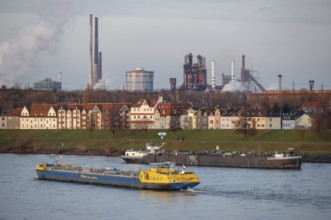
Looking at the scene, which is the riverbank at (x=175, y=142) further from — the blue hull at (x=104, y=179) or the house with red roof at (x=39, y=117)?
the blue hull at (x=104, y=179)

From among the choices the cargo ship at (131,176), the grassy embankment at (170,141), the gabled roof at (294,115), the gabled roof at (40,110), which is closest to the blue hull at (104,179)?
the cargo ship at (131,176)

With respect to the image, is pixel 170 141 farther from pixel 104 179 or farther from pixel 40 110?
pixel 104 179

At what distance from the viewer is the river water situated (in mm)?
56719

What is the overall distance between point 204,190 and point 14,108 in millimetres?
98117

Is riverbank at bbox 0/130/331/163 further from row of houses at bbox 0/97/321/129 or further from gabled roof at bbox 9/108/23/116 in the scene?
gabled roof at bbox 9/108/23/116

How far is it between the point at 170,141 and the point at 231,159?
24.9 meters

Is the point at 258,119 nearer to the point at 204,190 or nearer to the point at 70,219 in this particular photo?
the point at 204,190

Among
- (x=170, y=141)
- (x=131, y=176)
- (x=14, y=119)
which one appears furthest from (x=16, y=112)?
(x=131, y=176)

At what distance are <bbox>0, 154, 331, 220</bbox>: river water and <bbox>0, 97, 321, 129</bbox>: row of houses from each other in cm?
4417

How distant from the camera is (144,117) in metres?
142

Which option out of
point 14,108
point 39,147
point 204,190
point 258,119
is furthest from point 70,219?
point 14,108

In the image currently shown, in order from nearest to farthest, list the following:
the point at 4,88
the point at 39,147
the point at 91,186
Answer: the point at 91,186 < the point at 39,147 < the point at 4,88

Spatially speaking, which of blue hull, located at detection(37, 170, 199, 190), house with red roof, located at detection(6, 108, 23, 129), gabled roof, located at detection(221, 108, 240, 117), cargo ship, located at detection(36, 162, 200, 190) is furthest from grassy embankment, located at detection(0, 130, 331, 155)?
blue hull, located at detection(37, 170, 199, 190)

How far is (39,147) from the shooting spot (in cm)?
11956
